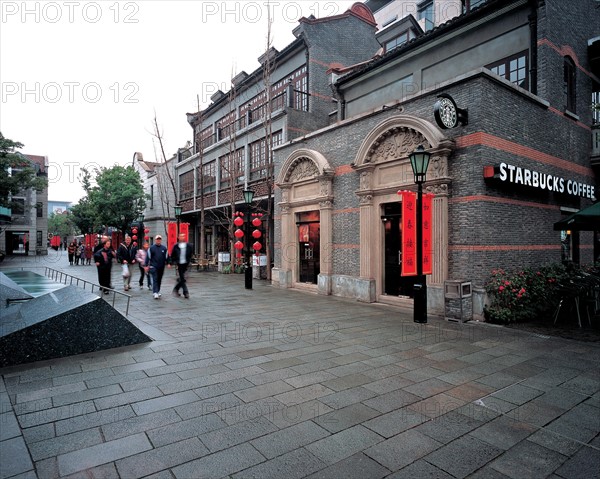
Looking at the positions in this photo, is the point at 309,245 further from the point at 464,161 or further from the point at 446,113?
the point at 446,113

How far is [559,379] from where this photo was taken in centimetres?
470

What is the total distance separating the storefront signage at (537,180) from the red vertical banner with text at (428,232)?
1.35 metres

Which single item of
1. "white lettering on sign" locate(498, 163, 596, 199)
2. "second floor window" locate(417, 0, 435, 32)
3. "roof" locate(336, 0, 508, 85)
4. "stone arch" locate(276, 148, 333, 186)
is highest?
"second floor window" locate(417, 0, 435, 32)

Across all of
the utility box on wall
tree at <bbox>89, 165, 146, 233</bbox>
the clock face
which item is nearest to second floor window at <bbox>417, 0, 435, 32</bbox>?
the clock face

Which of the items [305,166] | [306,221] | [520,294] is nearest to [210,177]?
[305,166]

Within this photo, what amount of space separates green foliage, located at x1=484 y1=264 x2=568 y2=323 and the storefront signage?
2.17 meters

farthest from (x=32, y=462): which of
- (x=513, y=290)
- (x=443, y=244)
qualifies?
(x=513, y=290)

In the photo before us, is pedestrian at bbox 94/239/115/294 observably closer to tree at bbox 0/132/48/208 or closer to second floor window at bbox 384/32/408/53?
second floor window at bbox 384/32/408/53

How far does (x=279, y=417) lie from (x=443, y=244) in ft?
21.4

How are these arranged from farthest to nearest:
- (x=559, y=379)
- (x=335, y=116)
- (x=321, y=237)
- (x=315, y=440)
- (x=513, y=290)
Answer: (x=335, y=116) < (x=321, y=237) < (x=513, y=290) < (x=559, y=379) < (x=315, y=440)

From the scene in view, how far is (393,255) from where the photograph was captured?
10.5 m

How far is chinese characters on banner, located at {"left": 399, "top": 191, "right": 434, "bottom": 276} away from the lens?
8680 millimetres

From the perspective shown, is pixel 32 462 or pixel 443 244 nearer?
pixel 32 462

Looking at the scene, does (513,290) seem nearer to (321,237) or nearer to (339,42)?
(321,237)
